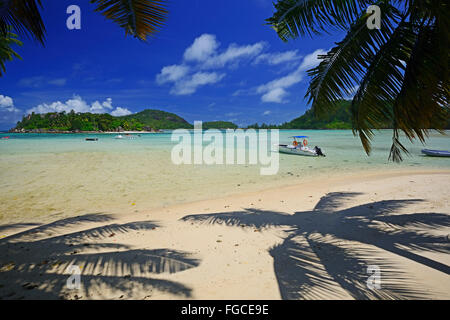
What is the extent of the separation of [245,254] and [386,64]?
385cm

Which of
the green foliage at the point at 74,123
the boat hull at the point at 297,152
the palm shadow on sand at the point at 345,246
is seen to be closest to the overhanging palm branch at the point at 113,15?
the palm shadow on sand at the point at 345,246

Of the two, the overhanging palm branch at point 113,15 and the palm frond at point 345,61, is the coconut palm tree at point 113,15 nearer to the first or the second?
the overhanging palm branch at point 113,15

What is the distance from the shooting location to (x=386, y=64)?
345cm

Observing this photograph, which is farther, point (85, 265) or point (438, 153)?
point (438, 153)

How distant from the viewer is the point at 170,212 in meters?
5.77

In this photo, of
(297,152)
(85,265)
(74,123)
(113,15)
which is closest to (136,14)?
(113,15)

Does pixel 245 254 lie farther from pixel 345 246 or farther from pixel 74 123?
pixel 74 123

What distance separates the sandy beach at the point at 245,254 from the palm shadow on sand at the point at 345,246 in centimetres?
1

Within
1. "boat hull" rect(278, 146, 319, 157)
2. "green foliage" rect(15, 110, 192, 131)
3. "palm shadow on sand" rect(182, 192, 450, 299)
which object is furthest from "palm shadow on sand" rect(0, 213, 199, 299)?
"green foliage" rect(15, 110, 192, 131)

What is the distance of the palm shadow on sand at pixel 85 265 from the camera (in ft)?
7.99

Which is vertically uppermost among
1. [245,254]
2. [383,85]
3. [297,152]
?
[383,85]

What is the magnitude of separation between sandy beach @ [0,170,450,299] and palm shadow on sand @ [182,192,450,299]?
14 millimetres
